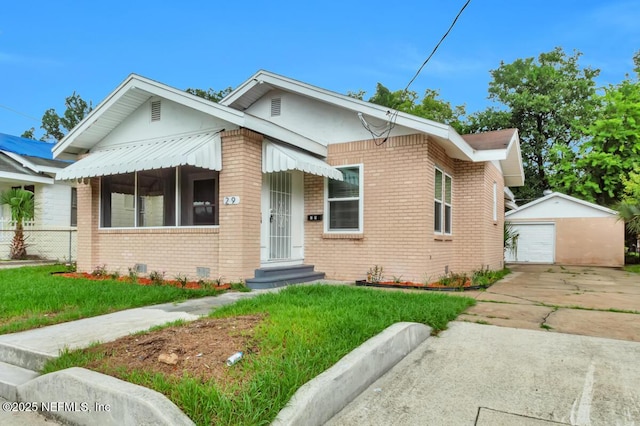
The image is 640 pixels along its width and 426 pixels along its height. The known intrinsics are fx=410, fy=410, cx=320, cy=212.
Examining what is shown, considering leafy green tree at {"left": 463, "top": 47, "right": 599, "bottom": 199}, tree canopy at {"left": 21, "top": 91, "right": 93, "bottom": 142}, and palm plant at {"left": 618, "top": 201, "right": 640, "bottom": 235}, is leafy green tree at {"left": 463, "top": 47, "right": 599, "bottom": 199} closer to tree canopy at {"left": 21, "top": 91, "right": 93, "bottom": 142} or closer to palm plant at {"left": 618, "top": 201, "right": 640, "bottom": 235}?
palm plant at {"left": 618, "top": 201, "right": 640, "bottom": 235}

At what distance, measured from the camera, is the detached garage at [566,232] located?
19328mm

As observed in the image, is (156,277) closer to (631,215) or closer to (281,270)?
(281,270)

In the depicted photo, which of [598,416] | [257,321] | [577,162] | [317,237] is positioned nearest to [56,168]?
[317,237]

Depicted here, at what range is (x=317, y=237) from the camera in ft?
34.1

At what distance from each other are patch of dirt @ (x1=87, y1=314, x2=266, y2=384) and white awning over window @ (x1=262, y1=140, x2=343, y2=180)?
4.39 metres

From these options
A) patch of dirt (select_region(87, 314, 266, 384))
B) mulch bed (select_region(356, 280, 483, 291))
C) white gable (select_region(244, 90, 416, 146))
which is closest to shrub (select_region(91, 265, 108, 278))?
white gable (select_region(244, 90, 416, 146))

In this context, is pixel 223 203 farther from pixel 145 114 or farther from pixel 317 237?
pixel 145 114

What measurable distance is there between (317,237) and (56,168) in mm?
12772

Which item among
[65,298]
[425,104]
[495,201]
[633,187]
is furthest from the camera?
[425,104]

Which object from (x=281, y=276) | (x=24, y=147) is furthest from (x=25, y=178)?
(x=281, y=276)

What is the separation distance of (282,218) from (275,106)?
3.47m

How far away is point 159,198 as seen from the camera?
1077 cm

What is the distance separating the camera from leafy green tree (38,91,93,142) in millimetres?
45969

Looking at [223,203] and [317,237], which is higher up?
[223,203]
